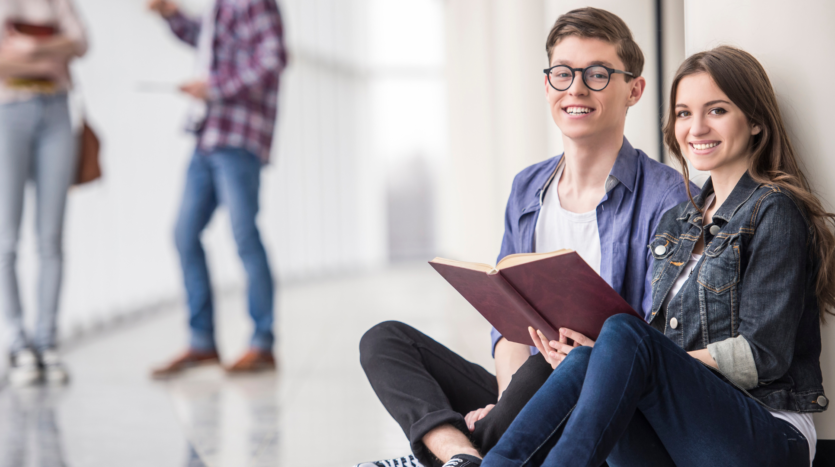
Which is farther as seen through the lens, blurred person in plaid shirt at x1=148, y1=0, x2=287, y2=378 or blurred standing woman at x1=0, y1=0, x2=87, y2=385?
blurred person in plaid shirt at x1=148, y1=0, x2=287, y2=378

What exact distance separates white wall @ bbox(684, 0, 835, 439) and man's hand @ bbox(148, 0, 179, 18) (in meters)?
2.32

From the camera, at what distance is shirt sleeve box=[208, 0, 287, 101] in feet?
9.42

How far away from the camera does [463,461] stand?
1225 mm

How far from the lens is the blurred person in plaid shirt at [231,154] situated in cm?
287

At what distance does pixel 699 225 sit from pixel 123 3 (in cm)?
392

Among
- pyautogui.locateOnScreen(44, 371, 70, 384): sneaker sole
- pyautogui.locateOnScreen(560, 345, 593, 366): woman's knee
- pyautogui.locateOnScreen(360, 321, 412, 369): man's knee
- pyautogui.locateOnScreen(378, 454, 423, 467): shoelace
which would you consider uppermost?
pyautogui.locateOnScreen(560, 345, 593, 366): woman's knee

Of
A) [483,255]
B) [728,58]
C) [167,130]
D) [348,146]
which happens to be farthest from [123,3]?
[728,58]

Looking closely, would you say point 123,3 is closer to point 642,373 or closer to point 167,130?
point 167,130

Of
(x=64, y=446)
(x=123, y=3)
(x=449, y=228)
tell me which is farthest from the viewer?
(x=449, y=228)

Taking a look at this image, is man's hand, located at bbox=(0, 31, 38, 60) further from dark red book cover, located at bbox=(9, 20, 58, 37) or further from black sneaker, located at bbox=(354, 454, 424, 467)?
black sneaker, located at bbox=(354, 454, 424, 467)

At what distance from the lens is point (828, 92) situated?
4.38 ft

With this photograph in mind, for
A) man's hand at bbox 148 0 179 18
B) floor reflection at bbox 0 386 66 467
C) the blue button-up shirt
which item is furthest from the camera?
man's hand at bbox 148 0 179 18

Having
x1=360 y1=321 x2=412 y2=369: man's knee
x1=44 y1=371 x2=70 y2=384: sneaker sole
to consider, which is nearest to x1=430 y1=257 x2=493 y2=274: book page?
x1=360 y1=321 x2=412 y2=369: man's knee

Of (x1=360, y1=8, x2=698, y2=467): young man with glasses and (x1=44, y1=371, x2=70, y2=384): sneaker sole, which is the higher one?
(x1=360, y1=8, x2=698, y2=467): young man with glasses
